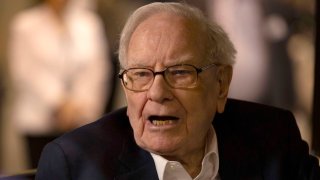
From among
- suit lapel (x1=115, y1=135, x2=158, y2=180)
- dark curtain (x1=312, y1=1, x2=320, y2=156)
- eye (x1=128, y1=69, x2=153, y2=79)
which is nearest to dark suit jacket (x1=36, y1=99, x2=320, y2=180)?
suit lapel (x1=115, y1=135, x2=158, y2=180)

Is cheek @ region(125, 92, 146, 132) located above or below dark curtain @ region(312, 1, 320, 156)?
above

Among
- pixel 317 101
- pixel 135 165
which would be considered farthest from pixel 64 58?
pixel 317 101

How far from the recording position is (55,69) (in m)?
2.19

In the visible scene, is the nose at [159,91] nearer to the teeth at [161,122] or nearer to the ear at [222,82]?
the teeth at [161,122]

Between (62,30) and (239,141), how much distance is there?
3.06ft

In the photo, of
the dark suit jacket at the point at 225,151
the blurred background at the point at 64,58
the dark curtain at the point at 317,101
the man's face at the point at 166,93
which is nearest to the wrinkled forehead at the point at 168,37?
the man's face at the point at 166,93

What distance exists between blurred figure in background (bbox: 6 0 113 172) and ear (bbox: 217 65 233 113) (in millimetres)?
827

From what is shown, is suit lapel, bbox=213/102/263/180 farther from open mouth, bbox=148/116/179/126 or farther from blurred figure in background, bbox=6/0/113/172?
blurred figure in background, bbox=6/0/113/172

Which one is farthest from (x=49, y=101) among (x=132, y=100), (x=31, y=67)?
(x=132, y=100)

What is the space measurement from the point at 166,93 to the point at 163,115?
0.06 metres

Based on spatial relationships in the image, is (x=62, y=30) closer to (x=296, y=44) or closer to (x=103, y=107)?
(x=103, y=107)

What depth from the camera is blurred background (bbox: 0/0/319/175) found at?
214cm

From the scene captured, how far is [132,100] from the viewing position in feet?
4.57

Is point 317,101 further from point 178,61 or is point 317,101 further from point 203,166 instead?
point 178,61
